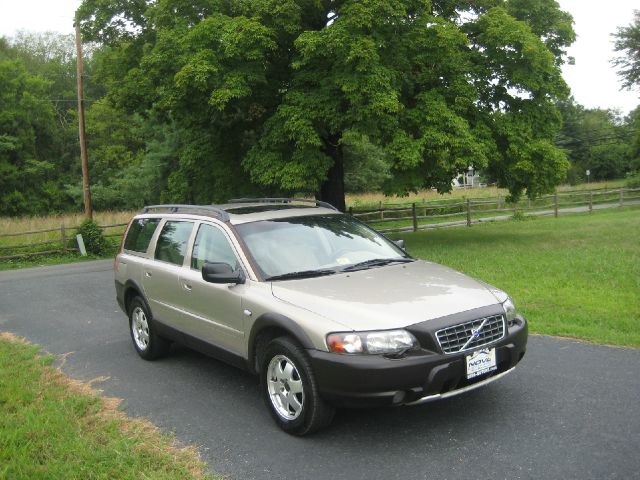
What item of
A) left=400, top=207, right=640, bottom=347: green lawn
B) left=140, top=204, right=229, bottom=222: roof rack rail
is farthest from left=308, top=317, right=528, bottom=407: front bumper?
left=400, top=207, right=640, bottom=347: green lawn

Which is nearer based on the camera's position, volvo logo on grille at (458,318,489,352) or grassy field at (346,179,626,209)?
volvo logo on grille at (458,318,489,352)

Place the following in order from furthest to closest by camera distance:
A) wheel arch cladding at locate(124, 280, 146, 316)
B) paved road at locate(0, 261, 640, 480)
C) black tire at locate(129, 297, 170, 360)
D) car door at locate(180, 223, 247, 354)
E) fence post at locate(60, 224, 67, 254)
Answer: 1. fence post at locate(60, 224, 67, 254)
2. wheel arch cladding at locate(124, 280, 146, 316)
3. black tire at locate(129, 297, 170, 360)
4. car door at locate(180, 223, 247, 354)
5. paved road at locate(0, 261, 640, 480)

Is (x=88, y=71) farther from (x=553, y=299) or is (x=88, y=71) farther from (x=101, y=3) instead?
(x=553, y=299)

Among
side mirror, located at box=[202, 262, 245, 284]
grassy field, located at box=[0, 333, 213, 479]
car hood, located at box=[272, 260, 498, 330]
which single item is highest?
side mirror, located at box=[202, 262, 245, 284]

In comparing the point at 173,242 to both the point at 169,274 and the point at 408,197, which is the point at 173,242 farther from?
the point at 408,197

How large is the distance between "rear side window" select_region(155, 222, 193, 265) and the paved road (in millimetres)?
1192

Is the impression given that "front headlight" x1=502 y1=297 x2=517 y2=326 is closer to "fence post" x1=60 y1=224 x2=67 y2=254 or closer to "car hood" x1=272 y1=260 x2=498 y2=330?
"car hood" x1=272 y1=260 x2=498 y2=330

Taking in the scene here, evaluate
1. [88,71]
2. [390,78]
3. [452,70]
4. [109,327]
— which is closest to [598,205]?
[452,70]

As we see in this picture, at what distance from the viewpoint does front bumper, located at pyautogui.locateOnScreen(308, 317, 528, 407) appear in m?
3.95

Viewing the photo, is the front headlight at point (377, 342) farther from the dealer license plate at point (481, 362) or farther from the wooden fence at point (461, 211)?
the wooden fence at point (461, 211)

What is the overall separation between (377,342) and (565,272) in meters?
8.33

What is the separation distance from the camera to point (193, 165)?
2069 cm

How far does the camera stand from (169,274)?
6086 millimetres

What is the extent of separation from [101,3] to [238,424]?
62.3 ft
